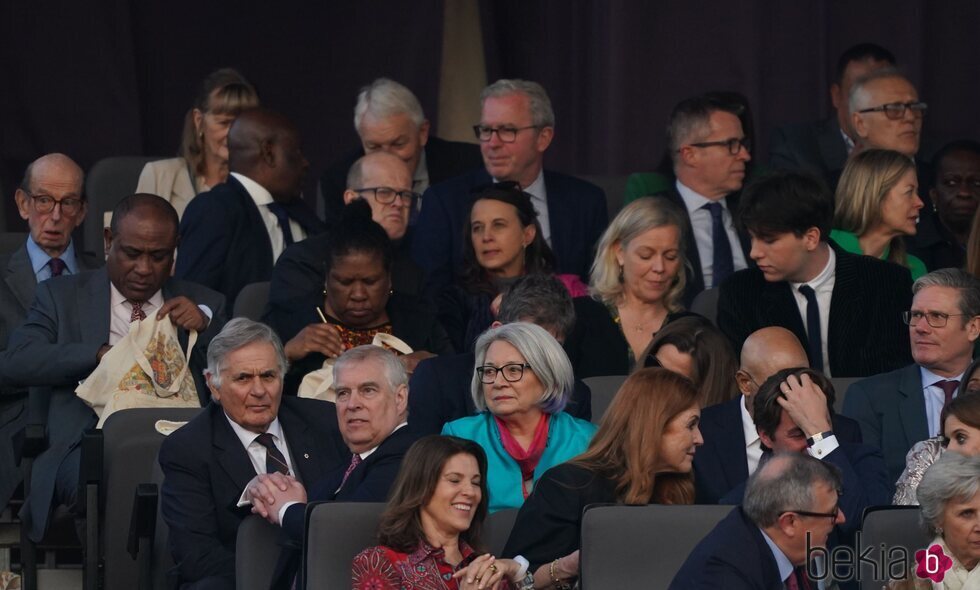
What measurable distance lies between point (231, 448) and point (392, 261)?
1.37 m

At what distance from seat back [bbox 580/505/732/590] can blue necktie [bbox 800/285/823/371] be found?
205 cm

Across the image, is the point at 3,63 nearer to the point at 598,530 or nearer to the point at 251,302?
the point at 251,302

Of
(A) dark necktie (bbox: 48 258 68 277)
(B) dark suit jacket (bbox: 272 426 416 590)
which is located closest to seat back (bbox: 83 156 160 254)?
(A) dark necktie (bbox: 48 258 68 277)

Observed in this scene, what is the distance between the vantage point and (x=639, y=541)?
519cm

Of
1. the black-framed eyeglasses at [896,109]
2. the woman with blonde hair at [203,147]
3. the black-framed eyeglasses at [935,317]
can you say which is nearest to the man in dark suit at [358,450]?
the black-framed eyeglasses at [935,317]

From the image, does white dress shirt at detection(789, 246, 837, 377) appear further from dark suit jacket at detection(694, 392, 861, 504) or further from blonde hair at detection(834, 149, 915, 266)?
dark suit jacket at detection(694, 392, 861, 504)

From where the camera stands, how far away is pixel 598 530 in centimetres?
514

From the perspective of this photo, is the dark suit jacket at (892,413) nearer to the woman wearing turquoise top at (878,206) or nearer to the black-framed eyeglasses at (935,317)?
the black-framed eyeglasses at (935,317)

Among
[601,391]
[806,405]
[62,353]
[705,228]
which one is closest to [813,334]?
[601,391]

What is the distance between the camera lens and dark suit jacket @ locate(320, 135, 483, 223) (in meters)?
8.62

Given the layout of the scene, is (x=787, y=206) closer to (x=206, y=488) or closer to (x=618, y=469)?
(x=618, y=469)

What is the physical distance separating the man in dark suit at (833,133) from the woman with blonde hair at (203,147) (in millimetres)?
2351

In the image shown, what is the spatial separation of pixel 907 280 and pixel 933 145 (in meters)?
2.01

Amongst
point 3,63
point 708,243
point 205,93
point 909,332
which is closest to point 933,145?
point 708,243
